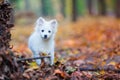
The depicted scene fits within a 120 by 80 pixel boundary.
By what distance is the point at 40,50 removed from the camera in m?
10.0

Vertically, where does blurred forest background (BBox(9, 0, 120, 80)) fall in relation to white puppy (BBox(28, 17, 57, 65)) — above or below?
below

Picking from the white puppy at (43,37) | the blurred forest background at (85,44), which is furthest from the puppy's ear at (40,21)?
the blurred forest background at (85,44)

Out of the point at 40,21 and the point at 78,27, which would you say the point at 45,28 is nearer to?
the point at 40,21

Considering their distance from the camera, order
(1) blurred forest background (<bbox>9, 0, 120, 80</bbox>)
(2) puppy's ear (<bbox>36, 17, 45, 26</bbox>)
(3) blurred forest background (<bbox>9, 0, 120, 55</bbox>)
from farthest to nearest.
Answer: (3) blurred forest background (<bbox>9, 0, 120, 55</bbox>) < (2) puppy's ear (<bbox>36, 17, 45, 26</bbox>) < (1) blurred forest background (<bbox>9, 0, 120, 80</bbox>)

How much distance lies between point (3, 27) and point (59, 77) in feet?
4.71

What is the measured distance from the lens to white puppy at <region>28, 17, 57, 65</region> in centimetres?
991

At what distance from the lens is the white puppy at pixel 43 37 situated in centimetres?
991

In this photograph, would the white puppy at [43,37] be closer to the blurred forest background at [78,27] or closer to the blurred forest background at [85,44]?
the blurred forest background at [85,44]

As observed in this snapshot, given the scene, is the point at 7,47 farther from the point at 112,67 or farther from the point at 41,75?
the point at 112,67

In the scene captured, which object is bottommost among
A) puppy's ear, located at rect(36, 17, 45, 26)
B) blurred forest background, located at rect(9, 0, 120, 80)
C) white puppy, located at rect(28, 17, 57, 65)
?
blurred forest background, located at rect(9, 0, 120, 80)

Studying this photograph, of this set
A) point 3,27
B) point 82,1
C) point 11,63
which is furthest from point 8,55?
point 82,1

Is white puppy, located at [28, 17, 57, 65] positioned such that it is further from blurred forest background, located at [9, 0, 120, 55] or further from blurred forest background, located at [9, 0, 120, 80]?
blurred forest background, located at [9, 0, 120, 55]

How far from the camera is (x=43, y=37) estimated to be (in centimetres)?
992

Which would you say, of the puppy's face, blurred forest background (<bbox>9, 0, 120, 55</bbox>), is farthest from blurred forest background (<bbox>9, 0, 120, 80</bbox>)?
the puppy's face
